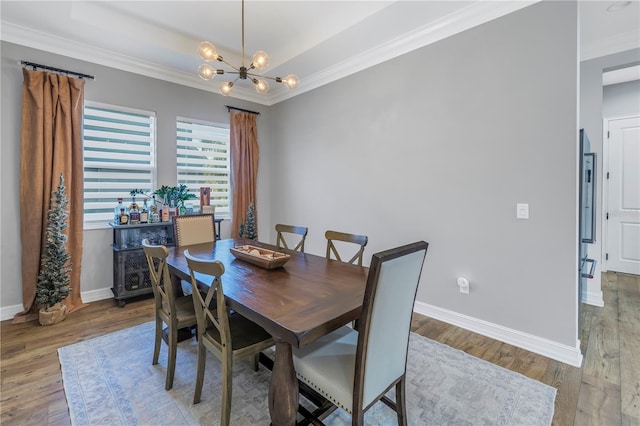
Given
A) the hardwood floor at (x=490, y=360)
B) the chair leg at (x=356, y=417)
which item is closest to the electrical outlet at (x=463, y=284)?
the hardwood floor at (x=490, y=360)

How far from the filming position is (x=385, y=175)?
3301mm

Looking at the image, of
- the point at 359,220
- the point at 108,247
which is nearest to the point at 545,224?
the point at 359,220

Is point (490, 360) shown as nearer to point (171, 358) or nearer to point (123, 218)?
point (171, 358)

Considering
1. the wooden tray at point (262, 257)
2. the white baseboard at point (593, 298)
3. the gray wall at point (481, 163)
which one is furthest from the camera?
the white baseboard at point (593, 298)

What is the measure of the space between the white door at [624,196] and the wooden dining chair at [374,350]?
17.0ft

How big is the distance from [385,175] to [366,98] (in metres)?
0.96

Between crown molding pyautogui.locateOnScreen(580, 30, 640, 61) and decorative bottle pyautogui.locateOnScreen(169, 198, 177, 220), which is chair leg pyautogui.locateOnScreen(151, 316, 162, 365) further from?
crown molding pyautogui.locateOnScreen(580, 30, 640, 61)

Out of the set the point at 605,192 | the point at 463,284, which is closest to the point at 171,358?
the point at 463,284

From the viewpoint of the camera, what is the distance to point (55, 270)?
284 centimetres

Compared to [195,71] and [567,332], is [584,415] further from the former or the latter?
[195,71]

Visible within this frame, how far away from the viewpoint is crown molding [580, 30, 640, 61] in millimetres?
2879

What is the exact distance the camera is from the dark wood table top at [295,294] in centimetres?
125

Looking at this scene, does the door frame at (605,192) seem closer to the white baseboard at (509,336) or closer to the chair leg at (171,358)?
the white baseboard at (509,336)

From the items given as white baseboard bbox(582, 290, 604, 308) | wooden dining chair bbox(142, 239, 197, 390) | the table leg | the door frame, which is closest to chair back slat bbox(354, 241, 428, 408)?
the table leg
